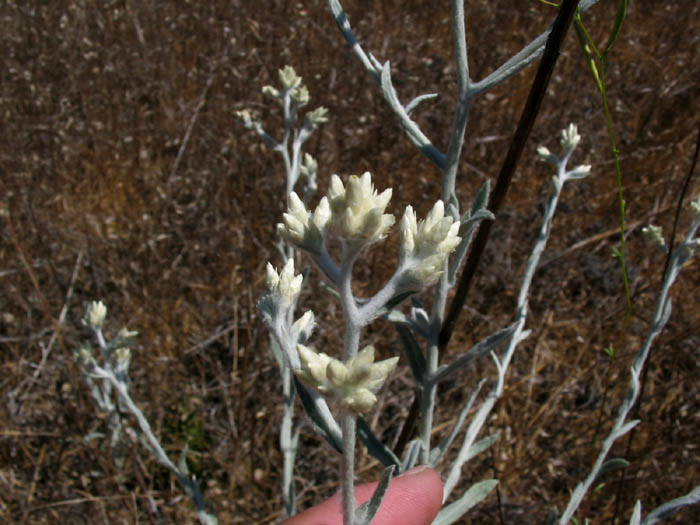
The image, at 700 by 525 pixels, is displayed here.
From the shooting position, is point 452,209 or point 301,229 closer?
point 301,229

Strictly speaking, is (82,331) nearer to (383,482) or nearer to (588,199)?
(383,482)

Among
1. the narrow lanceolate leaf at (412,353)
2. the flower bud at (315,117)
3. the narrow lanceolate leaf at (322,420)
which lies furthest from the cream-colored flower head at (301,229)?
the flower bud at (315,117)

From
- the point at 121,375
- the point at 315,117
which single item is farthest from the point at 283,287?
the point at 315,117

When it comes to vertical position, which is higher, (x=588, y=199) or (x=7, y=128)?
(x=7, y=128)

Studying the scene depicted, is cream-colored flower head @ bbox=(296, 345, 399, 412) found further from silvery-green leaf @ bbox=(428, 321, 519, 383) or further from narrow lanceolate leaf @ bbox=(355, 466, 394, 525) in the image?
silvery-green leaf @ bbox=(428, 321, 519, 383)

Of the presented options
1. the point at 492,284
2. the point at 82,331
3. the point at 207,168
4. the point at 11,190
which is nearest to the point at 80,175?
the point at 11,190

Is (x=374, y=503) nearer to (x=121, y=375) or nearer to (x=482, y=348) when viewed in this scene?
(x=482, y=348)
